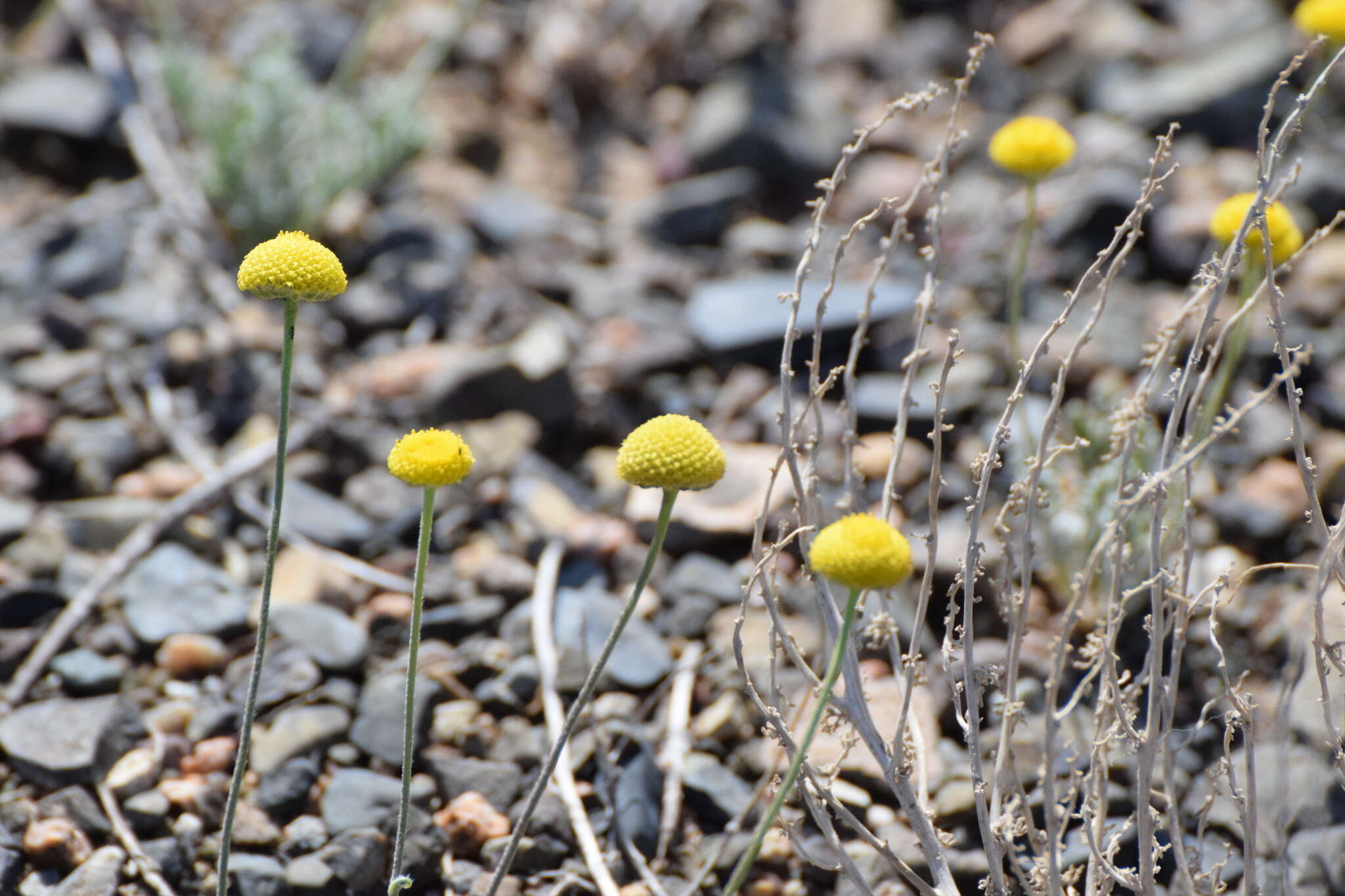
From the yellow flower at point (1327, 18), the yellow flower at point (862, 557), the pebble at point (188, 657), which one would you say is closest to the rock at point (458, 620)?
the pebble at point (188, 657)

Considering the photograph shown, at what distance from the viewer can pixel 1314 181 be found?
16.7ft

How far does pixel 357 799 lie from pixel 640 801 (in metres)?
0.68

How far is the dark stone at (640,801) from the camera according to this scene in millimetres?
2678

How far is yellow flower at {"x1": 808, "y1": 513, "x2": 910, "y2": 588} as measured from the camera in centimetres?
155

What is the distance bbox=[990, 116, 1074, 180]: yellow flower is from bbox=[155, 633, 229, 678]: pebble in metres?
2.62

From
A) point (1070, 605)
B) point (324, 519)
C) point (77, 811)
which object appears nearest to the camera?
Answer: point (1070, 605)

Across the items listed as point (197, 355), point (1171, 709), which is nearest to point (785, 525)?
point (1171, 709)

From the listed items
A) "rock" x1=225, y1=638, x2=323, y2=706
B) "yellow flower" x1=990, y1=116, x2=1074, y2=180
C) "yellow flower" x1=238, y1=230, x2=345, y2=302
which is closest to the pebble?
"rock" x1=225, y1=638, x2=323, y2=706

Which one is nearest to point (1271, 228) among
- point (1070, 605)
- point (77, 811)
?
point (1070, 605)

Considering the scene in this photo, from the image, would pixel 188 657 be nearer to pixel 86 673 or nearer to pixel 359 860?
pixel 86 673

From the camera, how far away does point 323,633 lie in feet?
10.6

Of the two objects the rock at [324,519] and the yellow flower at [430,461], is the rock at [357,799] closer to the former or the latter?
the rock at [324,519]

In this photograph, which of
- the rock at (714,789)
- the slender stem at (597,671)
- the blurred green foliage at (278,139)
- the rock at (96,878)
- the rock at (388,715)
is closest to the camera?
the slender stem at (597,671)

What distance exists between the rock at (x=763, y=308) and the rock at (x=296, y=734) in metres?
2.25
